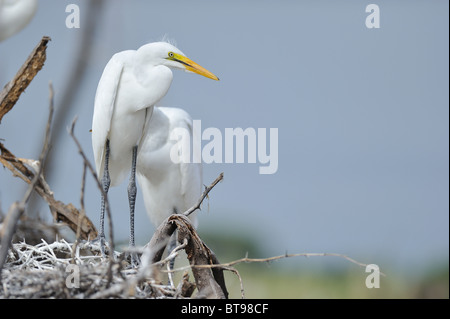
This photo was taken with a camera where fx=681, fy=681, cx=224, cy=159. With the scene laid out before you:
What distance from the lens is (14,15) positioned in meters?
3.20

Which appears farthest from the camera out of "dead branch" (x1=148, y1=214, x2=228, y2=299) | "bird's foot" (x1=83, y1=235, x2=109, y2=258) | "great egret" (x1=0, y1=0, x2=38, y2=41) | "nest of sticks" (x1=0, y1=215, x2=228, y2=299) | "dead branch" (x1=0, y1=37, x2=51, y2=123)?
"great egret" (x1=0, y1=0, x2=38, y2=41)

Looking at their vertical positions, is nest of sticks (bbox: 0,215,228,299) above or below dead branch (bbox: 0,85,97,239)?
below

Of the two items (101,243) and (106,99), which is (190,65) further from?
(101,243)

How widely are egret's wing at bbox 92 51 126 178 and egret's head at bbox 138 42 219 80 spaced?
109mm

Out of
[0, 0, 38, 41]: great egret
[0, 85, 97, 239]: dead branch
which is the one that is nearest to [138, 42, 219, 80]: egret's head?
[0, 85, 97, 239]: dead branch

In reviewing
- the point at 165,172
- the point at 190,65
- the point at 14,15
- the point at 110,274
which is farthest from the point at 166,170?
the point at 110,274

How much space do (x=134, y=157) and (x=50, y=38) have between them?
487 mm

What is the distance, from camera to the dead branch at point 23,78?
1931 mm

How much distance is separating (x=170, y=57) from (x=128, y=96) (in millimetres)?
176

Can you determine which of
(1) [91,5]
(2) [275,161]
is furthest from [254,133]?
(1) [91,5]

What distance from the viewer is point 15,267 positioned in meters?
1.50

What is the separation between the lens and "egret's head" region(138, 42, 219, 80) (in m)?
1.95

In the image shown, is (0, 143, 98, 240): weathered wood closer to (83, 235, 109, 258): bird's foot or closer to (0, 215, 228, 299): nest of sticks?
(83, 235, 109, 258): bird's foot
